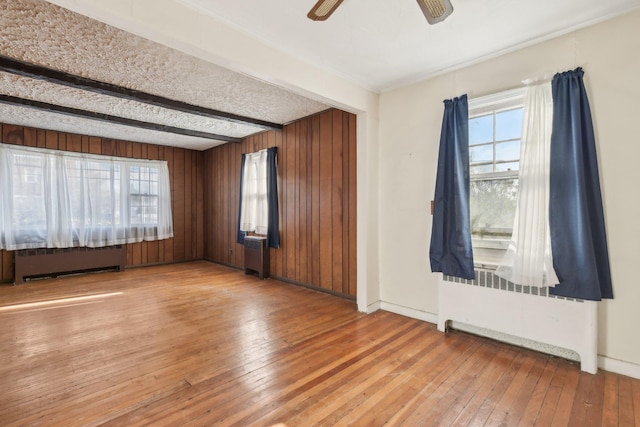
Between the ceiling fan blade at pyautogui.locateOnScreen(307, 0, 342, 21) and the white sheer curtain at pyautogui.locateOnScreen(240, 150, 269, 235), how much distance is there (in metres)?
3.72

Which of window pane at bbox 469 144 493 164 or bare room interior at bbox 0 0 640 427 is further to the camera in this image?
window pane at bbox 469 144 493 164

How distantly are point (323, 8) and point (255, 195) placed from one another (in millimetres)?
4154

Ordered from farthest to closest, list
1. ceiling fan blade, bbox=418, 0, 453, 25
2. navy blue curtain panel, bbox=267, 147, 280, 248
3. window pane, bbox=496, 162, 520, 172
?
navy blue curtain panel, bbox=267, 147, 280, 248 < window pane, bbox=496, 162, 520, 172 < ceiling fan blade, bbox=418, 0, 453, 25

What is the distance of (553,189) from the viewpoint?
2414mm

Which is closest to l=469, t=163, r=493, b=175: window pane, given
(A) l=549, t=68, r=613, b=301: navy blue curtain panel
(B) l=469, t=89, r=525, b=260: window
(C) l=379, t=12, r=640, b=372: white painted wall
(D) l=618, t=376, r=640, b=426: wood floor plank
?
(B) l=469, t=89, r=525, b=260: window

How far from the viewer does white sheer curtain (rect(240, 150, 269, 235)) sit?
18.2ft

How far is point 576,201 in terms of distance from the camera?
2314 mm

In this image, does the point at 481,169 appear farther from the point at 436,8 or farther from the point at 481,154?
the point at 436,8

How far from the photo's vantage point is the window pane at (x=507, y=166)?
2754mm

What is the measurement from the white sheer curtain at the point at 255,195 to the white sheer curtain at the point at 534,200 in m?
3.89

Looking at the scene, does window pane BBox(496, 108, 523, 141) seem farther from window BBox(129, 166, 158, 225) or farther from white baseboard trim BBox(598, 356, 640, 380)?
window BBox(129, 166, 158, 225)

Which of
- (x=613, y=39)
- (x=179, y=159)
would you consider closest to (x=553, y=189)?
(x=613, y=39)

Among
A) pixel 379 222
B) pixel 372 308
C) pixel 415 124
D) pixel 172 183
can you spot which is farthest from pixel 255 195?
pixel 415 124

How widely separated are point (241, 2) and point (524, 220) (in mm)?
2817
